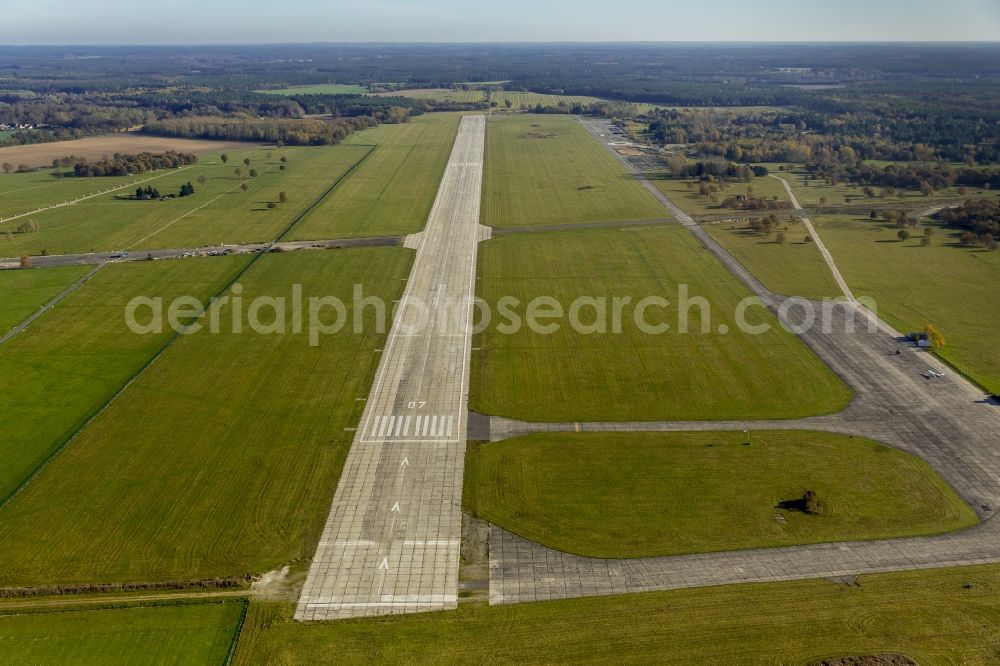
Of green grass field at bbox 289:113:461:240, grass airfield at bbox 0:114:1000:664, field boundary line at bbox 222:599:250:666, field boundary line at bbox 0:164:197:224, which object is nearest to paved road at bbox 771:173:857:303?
grass airfield at bbox 0:114:1000:664

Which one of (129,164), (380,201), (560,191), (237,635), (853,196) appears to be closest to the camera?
(237,635)

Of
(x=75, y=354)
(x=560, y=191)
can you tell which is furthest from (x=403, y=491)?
(x=560, y=191)

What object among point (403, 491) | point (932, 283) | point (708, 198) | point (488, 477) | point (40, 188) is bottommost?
point (403, 491)

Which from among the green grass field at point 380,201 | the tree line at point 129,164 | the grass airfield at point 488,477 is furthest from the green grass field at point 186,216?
the grass airfield at point 488,477

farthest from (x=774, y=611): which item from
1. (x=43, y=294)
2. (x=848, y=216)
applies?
(x=848, y=216)

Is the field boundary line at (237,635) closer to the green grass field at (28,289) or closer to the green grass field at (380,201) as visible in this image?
the green grass field at (28,289)

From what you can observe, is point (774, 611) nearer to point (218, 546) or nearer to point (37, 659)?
point (218, 546)

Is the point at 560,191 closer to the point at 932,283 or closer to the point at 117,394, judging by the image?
the point at 932,283
